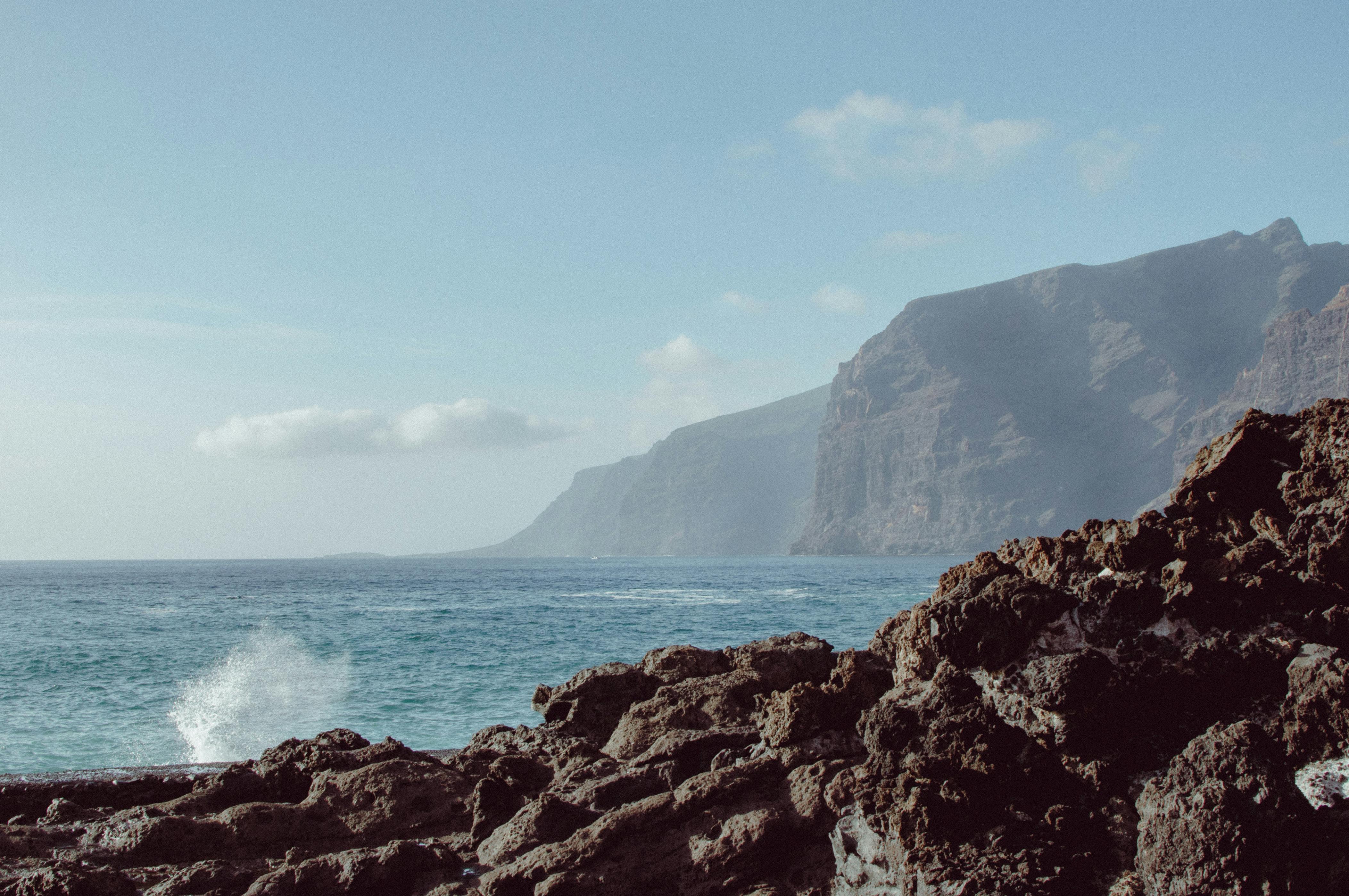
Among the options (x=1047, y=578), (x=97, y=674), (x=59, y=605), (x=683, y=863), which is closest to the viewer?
(x=683, y=863)

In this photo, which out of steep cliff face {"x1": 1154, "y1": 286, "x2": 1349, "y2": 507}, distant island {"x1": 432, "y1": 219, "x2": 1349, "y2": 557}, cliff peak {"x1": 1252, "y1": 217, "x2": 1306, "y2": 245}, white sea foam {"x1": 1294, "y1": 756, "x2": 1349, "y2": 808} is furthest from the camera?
cliff peak {"x1": 1252, "y1": 217, "x2": 1306, "y2": 245}

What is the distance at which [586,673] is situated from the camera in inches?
359

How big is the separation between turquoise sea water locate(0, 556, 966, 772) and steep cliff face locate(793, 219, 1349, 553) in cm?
9647

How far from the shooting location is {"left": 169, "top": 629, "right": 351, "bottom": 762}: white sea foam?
15.7 meters

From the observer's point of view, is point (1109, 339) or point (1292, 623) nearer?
point (1292, 623)

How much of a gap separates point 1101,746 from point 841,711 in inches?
71.5

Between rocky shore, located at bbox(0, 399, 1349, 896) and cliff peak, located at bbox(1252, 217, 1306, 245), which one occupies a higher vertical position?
cliff peak, located at bbox(1252, 217, 1306, 245)

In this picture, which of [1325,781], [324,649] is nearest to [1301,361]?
[324,649]

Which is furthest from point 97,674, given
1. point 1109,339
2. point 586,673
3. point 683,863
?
point 1109,339

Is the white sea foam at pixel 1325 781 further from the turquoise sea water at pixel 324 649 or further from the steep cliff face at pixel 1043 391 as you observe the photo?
the steep cliff face at pixel 1043 391

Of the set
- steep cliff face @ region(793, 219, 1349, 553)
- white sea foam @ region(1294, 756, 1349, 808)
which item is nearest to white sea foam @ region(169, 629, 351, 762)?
white sea foam @ region(1294, 756, 1349, 808)

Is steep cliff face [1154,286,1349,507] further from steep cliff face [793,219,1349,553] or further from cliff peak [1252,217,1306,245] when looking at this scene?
cliff peak [1252,217,1306,245]

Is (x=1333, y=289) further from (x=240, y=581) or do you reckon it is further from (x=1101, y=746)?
(x=1101, y=746)

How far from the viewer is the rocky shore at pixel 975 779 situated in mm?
4582
